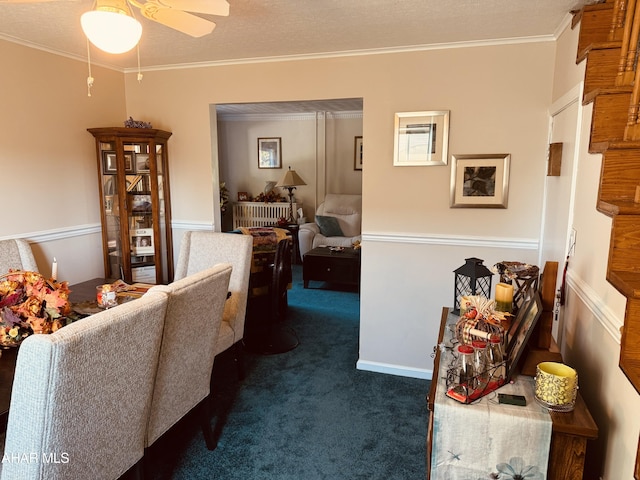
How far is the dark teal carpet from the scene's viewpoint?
210cm

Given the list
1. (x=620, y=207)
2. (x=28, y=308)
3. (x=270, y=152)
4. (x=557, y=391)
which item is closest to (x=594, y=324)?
(x=557, y=391)

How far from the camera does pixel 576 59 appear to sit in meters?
1.99

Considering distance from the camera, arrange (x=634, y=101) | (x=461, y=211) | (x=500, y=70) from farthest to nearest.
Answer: (x=461, y=211), (x=500, y=70), (x=634, y=101)

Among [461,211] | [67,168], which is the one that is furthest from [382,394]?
[67,168]

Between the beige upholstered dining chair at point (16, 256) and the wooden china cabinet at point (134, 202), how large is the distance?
28.7 inches

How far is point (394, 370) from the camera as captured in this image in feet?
10.2

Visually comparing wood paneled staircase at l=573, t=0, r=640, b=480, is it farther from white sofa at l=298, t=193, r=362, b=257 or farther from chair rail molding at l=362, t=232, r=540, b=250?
white sofa at l=298, t=193, r=362, b=257

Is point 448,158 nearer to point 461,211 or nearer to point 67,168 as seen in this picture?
point 461,211

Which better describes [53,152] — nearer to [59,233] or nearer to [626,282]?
[59,233]

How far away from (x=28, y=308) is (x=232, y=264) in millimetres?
1195

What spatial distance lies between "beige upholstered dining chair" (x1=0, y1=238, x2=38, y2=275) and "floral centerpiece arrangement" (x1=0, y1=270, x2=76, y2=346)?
39.5 inches

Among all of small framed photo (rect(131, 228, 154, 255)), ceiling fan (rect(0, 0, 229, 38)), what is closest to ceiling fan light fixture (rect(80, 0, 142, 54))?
ceiling fan (rect(0, 0, 229, 38))

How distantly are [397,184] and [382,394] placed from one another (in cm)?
142

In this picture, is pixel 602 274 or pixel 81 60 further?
pixel 81 60
